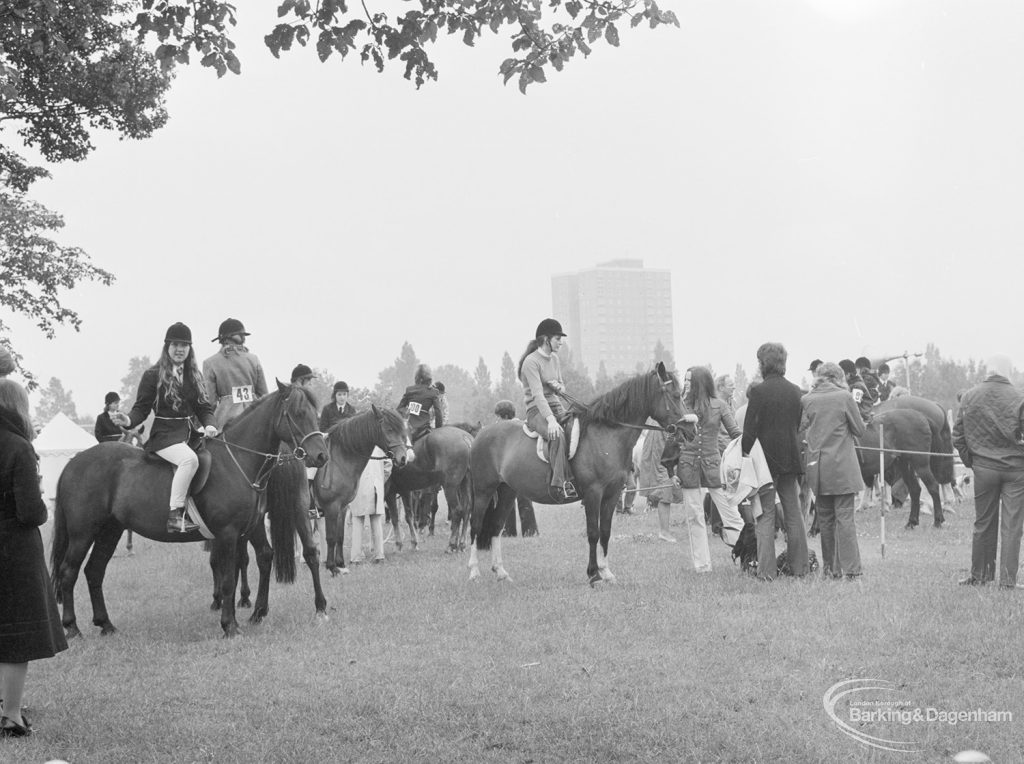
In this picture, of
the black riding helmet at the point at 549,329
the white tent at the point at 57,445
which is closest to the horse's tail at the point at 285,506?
the black riding helmet at the point at 549,329

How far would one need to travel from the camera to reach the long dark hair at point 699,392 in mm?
12031

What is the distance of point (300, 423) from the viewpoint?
9.51 meters

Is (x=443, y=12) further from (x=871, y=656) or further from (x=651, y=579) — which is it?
(x=651, y=579)

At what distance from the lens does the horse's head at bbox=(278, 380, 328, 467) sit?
939 centimetres

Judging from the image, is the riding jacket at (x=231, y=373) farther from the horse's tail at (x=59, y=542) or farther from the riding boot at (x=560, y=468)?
the riding boot at (x=560, y=468)

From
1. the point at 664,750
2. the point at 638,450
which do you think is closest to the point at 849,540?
the point at 664,750

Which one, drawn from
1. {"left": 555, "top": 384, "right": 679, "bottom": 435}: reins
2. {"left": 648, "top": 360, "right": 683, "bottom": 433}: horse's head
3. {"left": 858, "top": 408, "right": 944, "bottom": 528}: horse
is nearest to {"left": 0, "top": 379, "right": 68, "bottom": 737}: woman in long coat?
{"left": 555, "top": 384, "right": 679, "bottom": 435}: reins

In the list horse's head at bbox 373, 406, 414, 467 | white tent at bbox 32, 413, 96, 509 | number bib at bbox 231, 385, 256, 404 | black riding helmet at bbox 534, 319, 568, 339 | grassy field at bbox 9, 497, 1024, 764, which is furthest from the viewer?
white tent at bbox 32, 413, 96, 509

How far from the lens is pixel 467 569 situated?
13.1 m

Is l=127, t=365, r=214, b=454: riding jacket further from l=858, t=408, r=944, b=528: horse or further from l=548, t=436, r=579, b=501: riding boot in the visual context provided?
l=858, t=408, r=944, b=528: horse

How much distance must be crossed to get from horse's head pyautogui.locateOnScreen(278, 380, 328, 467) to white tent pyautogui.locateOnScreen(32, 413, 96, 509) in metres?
25.9

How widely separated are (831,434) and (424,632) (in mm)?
4858

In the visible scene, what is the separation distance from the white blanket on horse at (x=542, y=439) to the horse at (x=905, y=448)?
6.89 meters

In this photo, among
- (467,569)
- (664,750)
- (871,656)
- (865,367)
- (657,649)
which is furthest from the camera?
(865,367)
